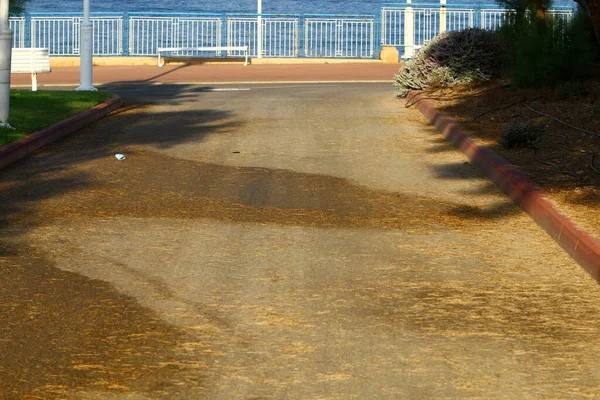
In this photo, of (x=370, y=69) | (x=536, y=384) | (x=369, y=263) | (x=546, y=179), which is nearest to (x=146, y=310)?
(x=369, y=263)

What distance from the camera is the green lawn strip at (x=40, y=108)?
561 inches

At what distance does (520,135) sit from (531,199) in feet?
9.68

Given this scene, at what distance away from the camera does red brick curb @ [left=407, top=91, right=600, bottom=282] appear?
772 centimetres

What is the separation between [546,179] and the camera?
1049 centimetres

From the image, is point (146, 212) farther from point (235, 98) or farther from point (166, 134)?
point (235, 98)

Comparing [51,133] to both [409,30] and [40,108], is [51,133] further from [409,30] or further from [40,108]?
[409,30]

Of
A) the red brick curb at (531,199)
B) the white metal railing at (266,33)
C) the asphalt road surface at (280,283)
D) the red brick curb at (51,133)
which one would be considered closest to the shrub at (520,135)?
the red brick curb at (531,199)

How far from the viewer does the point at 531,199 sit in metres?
9.59

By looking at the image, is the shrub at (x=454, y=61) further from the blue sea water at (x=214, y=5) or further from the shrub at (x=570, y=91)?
the blue sea water at (x=214, y=5)

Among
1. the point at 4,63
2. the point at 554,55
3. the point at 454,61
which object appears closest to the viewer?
the point at 4,63

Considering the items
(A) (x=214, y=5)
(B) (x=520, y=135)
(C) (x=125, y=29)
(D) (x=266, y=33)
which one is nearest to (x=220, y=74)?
(C) (x=125, y=29)

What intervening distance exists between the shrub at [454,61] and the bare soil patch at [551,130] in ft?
1.43

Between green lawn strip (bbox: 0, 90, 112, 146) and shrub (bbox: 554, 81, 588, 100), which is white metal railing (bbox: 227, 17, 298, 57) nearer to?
green lawn strip (bbox: 0, 90, 112, 146)

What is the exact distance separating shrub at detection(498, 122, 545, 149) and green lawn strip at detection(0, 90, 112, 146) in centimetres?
618
